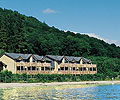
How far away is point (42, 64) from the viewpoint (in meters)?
94.1

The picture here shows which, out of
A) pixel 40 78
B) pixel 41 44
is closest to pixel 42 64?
→ pixel 40 78

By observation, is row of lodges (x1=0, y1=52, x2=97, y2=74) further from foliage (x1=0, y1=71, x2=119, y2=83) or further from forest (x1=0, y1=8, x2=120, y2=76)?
forest (x1=0, y1=8, x2=120, y2=76)

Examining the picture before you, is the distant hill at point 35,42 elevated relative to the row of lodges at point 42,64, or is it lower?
elevated

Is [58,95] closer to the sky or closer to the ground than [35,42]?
closer to the ground

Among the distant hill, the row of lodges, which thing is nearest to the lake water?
the row of lodges

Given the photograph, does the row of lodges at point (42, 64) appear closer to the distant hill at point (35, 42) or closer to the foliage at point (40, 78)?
the foliage at point (40, 78)

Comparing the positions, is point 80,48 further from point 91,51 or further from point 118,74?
point 118,74

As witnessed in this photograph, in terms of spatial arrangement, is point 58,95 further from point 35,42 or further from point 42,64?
point 35,42


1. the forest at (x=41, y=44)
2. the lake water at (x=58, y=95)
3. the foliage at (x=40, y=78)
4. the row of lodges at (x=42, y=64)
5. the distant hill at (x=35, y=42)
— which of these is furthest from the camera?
the distant hill at (x=35, y=42)

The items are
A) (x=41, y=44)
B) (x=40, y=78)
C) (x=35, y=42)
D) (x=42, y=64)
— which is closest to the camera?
(x=40, y=78)

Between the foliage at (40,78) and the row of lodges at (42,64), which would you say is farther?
the row of lodges at (42,64)

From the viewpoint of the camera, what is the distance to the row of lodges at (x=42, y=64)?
3430 inches

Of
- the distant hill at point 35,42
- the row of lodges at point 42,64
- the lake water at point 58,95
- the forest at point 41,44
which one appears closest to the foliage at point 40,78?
the row of lodges at point 42,64

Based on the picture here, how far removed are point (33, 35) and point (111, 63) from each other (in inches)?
1531
